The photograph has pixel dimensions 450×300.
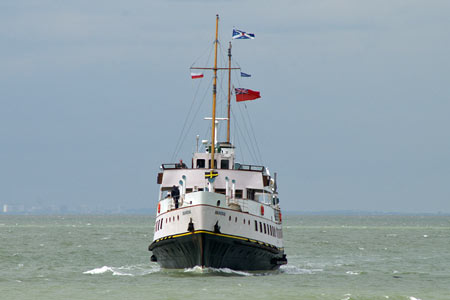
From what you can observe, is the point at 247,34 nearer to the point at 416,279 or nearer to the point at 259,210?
the point at 259,210

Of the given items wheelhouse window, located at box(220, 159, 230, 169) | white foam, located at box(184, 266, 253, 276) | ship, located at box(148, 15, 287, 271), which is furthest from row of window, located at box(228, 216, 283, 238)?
wheelhouse window, located at box(220, 159, 230, 169)

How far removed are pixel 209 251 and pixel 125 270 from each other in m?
10.7

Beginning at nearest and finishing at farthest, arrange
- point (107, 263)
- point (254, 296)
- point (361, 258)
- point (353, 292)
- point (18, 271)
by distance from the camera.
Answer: point (254, 296), point (353, 292), point (18, 271), point (107, 263), point (361, 258)

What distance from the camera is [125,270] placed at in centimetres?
4956

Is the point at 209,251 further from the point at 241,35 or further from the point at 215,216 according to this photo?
the point at 241,35

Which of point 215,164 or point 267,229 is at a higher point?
point 215,164

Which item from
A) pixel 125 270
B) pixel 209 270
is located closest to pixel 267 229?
pixel 209 270

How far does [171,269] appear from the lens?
1726 inches

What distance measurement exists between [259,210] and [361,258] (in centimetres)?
2094

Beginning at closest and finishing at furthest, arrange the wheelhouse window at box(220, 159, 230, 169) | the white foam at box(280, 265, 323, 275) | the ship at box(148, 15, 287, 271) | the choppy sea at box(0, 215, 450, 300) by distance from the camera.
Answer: the choppy sea at box(0, 215, 450, 300) < the ship at box(148, 15, 287, 271) < the wheelhouse window at box(220, 159, 230, 169) < the white foam at box(280, 265, 323, 275)

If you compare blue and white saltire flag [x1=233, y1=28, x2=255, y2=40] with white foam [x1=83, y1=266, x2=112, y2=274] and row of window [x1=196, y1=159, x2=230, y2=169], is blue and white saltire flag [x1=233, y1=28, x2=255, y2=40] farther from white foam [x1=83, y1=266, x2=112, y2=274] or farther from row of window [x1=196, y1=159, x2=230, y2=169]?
white foam [x1=83, y1=266, x2=112, y2=274]

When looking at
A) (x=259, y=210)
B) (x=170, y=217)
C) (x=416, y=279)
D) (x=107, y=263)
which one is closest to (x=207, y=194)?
(x=170, y=217)

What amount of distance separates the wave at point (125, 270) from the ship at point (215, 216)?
2.19m

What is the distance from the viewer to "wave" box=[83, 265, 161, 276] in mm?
46562
